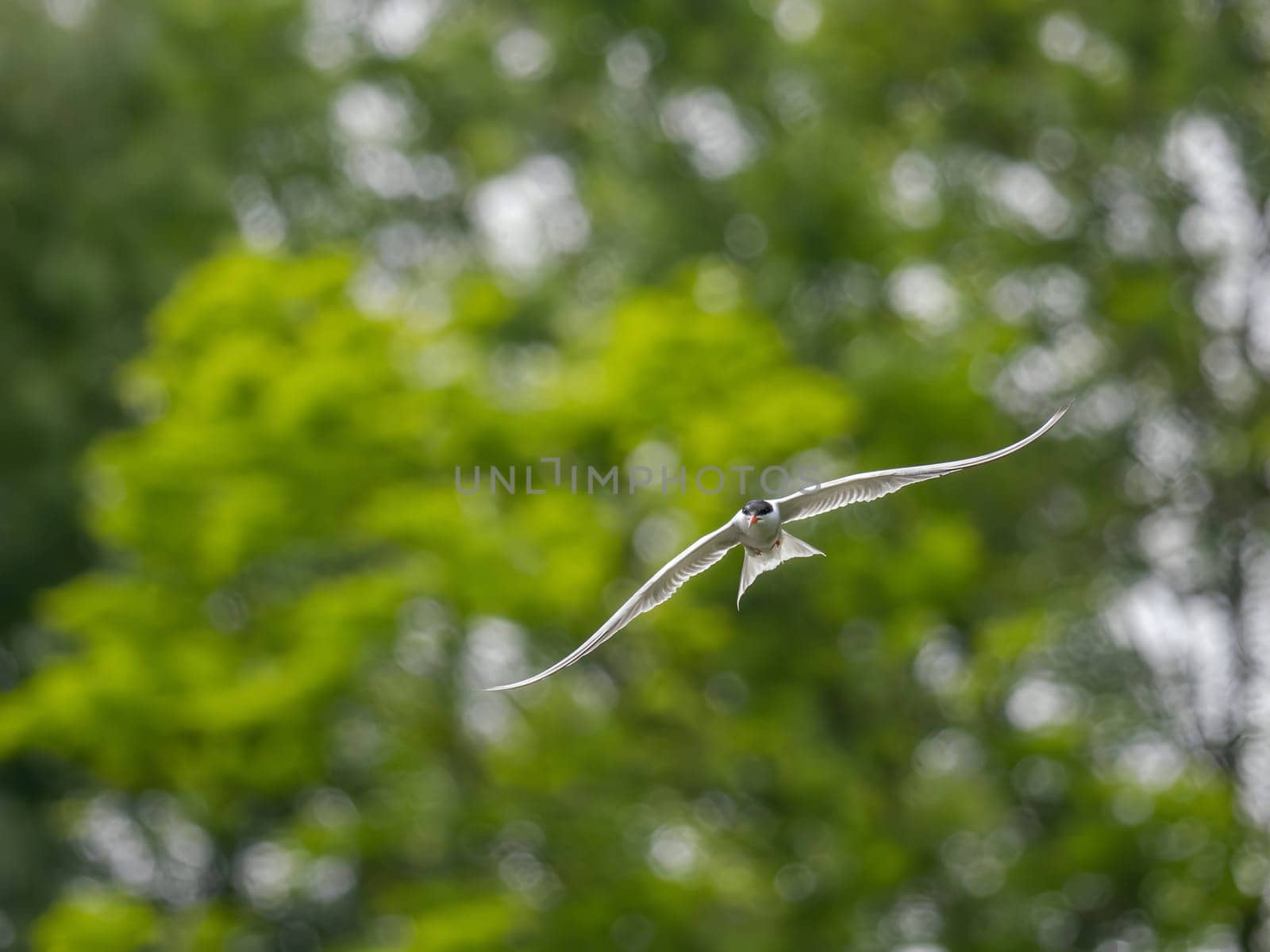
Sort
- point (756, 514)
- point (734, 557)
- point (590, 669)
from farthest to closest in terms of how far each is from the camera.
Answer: point (590, 669), point (734, 557), point (756, 514)

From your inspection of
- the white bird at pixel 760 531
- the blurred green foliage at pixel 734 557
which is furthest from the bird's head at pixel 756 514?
the blurred green foliage at pixel 734 557

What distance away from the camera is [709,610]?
11.1 meters

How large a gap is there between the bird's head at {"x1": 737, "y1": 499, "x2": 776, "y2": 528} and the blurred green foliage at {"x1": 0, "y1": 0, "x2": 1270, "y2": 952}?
21.7 ft

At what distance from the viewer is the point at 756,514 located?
3.76 m

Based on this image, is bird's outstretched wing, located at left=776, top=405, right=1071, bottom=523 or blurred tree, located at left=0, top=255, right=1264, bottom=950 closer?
bird's outstretched wing, located at left=776, top=405, right=1071, bottom=523

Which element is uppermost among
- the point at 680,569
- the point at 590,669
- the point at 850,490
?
the point at 850,490

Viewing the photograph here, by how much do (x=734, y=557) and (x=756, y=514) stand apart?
7615 millimetres

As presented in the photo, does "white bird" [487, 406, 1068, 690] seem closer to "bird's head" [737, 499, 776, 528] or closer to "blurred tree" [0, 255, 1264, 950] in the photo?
"bird's head" [737, 499, 776, 528]

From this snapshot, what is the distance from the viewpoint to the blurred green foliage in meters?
11.2

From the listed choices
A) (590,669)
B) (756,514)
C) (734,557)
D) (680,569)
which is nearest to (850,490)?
(756,514)

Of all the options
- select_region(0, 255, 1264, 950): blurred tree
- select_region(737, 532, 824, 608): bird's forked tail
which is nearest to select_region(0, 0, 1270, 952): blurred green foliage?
select_region(0, 255, 1264, 950): blurred tree

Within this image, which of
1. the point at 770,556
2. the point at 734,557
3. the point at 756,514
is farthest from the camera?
the point at 734,557

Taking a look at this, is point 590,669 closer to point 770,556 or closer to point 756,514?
point 770,556

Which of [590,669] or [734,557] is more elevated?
[734,557]
